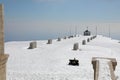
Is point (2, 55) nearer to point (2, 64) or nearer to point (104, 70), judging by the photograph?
point (2, 64)

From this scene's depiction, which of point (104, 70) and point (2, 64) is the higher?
→ point (2, 64)

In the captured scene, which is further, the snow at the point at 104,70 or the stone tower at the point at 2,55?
the snow at the point at 104,70

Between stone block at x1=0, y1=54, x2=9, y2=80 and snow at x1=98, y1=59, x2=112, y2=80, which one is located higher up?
stone block at x1=0, y1=54, x2=9, y2=80

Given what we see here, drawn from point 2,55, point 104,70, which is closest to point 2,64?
point 2,55

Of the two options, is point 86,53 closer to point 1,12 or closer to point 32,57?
point 32,57

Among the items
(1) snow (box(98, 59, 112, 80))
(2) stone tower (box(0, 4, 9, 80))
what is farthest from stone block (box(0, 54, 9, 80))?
(1) snow (box(98, 59, 112, 80))

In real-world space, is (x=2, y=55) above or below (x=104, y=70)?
above

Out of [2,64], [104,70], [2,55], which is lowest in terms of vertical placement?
[104,70]

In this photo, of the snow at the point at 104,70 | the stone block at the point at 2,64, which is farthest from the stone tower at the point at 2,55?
the snow at the point at 104,70

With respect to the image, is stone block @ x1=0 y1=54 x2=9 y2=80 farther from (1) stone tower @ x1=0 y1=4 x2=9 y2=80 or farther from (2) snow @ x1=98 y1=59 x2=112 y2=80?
(2) snow @ x1=98 y1=59 x2=112 y2=80

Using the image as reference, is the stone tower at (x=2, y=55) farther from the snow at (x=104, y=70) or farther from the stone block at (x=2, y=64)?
the snow at (x=104, y=70)

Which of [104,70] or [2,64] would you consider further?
[104,70]

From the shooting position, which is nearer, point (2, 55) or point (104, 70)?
point (2, 55)

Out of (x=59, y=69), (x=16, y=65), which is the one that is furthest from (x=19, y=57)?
(x=59, y=69)
